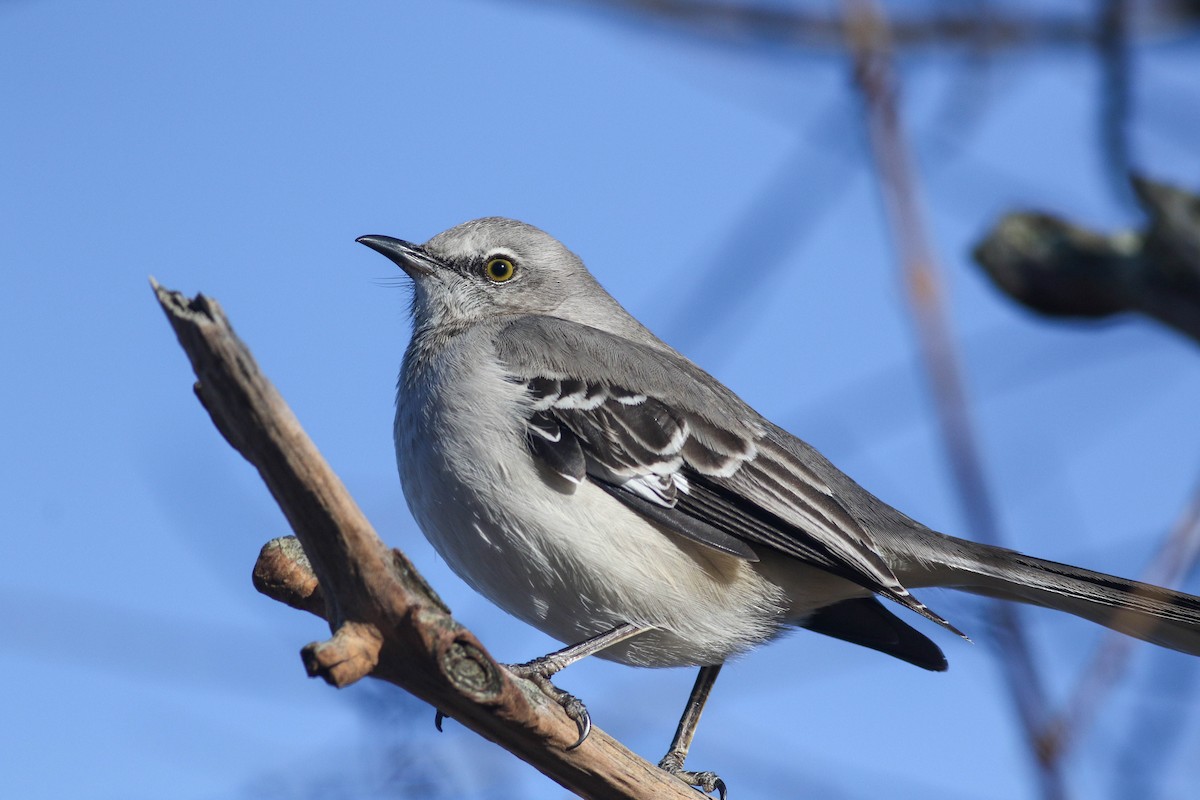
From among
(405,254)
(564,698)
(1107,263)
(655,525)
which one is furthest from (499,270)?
(1107,263)

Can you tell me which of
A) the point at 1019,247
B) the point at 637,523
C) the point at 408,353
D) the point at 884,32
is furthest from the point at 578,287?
the point at 884,32

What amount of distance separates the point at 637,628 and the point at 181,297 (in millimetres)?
2481

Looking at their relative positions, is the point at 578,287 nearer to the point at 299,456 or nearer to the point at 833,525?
the point at 833,525

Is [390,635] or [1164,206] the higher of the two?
[1164,206]

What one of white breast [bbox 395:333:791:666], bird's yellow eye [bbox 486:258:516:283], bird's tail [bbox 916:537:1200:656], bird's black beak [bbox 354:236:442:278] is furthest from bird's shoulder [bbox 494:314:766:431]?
bird's tail [bbox 916:537:1200:656]

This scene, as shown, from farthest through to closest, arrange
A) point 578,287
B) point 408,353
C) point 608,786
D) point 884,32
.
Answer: point 578,287 → point 408,353 → point 608,786 → point 884,32

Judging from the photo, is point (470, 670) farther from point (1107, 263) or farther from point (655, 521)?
point (1107, 263)

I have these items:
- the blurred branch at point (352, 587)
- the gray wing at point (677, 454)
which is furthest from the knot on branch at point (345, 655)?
the gray wing at point (677, 454)

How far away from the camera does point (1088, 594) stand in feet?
15.4

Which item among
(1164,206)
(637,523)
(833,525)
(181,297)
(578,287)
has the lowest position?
(181,297)

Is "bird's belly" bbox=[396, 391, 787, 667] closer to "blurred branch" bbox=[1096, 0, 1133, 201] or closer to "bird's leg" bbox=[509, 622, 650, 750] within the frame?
"bird's leg" bbox=[509, 622, 650, 750]

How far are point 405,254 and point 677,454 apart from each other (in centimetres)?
216

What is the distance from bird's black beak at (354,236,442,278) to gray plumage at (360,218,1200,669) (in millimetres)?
832

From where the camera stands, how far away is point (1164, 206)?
20.3 feet
